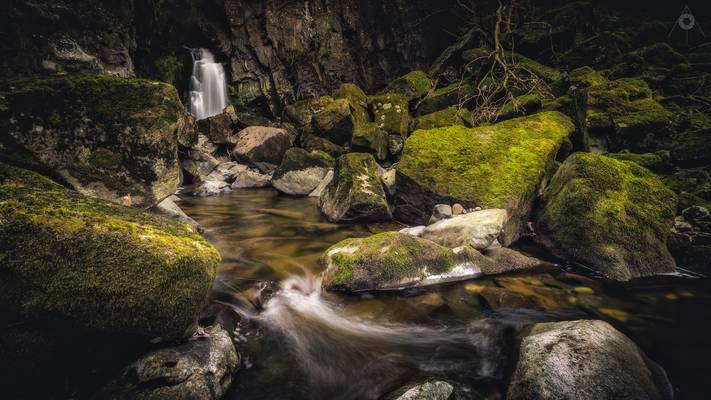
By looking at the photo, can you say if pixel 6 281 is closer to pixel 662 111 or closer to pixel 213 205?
pixel 213 205

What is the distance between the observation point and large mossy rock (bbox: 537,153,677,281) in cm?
466

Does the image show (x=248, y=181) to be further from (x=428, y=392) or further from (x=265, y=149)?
(x=428, y=392)

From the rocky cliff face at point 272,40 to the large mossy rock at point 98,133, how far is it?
15492 mm

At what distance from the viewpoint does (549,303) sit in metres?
3.88

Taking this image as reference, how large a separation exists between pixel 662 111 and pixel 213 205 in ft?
40.1

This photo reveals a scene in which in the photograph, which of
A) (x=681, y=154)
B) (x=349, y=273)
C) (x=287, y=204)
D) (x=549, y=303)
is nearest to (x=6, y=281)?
→ (x=349, y=273)

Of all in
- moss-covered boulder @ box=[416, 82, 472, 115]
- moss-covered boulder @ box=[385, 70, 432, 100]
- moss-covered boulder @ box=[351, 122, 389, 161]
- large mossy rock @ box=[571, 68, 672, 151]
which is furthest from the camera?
moss-covered boulder @ box=[385, 70, 432, 100]

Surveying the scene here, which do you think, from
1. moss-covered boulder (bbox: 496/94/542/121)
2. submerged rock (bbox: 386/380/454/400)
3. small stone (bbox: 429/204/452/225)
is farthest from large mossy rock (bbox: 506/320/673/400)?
moss-covered boulder (bbox: 496/94/542/121)

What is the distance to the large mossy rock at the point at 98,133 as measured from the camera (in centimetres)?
339

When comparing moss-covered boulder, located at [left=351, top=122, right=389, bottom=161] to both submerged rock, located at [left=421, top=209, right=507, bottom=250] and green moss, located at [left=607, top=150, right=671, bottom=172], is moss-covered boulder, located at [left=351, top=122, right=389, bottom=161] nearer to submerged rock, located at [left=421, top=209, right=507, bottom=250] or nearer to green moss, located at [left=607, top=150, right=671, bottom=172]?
green moss, located at [left=607, top=150, right=671, bottom=172]

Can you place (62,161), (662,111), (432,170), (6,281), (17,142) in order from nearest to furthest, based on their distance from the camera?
(6,281), (17,142), (62,161), (432,170), (662,111)

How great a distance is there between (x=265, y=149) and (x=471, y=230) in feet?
39.9

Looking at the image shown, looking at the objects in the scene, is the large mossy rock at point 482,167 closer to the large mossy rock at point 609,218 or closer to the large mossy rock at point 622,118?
the large mossy rock at point 609,218

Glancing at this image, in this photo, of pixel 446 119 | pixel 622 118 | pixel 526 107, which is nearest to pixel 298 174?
pixel 446 119
